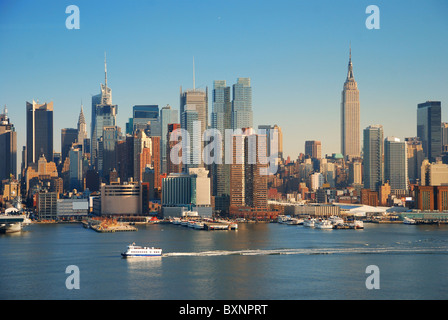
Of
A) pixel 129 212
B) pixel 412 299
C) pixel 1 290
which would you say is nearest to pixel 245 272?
pixel 412 299

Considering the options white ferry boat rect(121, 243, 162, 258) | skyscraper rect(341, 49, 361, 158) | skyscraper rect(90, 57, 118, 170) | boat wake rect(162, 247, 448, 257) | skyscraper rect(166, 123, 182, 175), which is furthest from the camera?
skyscraper rect(341, 49, 361, 158)

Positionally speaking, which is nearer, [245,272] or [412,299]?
[412,299]

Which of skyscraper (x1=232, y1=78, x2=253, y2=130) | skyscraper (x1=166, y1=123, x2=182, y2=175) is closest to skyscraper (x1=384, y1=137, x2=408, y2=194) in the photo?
skyscraper (x1=232, y1=78, x2=253, y2=130)

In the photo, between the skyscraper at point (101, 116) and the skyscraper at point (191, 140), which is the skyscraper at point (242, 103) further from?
the skyscraper at point (101, 116)

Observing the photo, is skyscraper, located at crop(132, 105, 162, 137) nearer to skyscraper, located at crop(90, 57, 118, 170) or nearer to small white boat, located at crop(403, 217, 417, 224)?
skyscraper, located at crop(90, 57, 118, 170)

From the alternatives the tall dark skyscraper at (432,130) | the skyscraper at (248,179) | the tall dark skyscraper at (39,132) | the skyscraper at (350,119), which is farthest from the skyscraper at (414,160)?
the tall dark skyscraper at (39,132)
